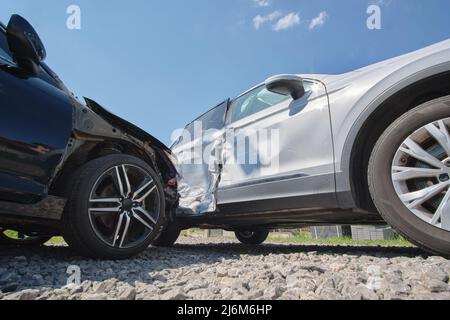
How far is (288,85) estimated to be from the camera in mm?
2576

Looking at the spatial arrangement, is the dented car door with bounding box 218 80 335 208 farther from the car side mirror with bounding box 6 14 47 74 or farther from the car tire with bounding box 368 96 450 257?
the car side mirror with bounding box 6 14 47 74

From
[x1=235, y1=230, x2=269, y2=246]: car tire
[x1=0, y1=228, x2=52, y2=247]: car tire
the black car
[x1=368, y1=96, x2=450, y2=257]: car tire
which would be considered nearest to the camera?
[x1=368, y1=96, x2=450, y2=257]: car tire

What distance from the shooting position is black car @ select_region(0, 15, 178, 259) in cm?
185

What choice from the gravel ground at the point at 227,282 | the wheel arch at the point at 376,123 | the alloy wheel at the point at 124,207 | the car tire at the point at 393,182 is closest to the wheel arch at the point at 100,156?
the alloy wheel at the point at 124,207

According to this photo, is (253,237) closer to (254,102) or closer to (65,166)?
(254,102)

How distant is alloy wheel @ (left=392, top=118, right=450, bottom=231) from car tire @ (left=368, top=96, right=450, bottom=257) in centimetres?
2

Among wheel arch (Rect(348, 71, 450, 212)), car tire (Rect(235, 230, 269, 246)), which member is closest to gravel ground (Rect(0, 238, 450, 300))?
wheel arch (Rect(348, 71, 450, 212))

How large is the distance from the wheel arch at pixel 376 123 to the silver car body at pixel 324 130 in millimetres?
20

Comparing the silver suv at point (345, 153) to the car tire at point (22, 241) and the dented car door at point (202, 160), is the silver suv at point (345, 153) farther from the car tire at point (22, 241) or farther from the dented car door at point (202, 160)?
the car tire at point (22, 241)

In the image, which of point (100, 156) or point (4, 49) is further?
point (100, 156)

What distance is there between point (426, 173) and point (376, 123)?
19.1 inches

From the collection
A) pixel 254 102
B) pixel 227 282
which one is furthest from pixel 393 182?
pixel 254 102

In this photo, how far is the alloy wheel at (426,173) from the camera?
5.58 feet
